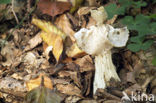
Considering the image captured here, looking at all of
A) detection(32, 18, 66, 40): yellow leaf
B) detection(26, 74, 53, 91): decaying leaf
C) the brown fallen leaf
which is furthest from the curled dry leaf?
detection(26, 74, 53, 91): decaying leaf

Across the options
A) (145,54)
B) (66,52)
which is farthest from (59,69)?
(145,54)

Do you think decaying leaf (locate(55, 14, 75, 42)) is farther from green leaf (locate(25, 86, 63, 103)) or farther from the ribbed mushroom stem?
green leaf (locate(25, 86, 63, 103))

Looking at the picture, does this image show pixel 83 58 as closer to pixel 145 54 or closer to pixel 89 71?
pixel 89 71

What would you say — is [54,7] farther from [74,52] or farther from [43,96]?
[43,96]

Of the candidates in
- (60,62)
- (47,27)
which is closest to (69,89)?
(60,62)

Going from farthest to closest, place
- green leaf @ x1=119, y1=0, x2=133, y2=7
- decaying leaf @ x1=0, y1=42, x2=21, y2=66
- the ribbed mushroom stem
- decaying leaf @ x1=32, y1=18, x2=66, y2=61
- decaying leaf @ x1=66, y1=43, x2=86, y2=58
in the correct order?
decaying leaf @ x1=0, y1=42, x2=21, y2=66 → decaying leaf @ x1=32, y1=18, x2=66, y2=61 → decaying leaf @ x1=66, y1=43, x2=86, y2=58 → green leaf @ x1=119, y1=0, x2=133, y2=7 → the ribbed mushroom stem
